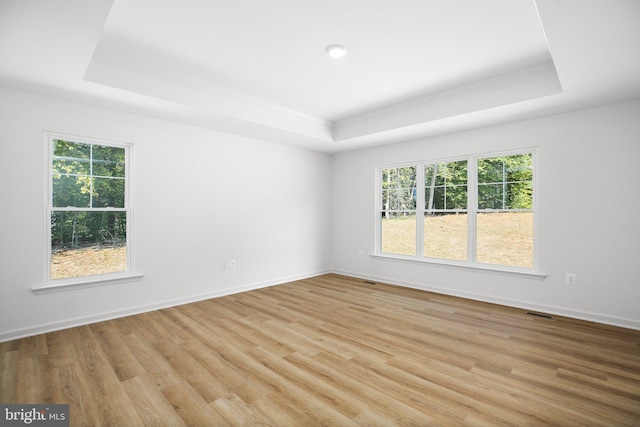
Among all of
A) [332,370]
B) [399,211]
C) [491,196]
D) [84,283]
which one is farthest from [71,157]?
[491,196]

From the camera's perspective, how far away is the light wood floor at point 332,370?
6.47 feet

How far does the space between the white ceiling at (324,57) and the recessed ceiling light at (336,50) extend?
0.20ft

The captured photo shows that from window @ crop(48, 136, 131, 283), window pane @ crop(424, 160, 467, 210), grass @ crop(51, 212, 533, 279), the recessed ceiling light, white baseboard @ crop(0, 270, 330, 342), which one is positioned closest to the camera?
the recessed ceiling light

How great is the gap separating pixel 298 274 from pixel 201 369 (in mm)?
3450

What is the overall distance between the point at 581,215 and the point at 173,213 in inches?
204

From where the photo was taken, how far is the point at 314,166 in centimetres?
622

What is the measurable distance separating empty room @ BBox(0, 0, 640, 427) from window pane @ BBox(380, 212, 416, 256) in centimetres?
4

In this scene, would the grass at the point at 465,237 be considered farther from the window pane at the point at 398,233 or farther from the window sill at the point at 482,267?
the window sill at the point at 482,267

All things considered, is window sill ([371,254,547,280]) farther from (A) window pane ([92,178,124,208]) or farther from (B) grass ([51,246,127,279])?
(A) window pane ([92,178,124,208])

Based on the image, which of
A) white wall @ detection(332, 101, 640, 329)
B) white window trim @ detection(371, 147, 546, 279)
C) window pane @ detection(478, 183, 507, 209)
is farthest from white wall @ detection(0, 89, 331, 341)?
window pane @ detection(478, 183, 507, 209)

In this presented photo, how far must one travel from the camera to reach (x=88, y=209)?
3.62 meters

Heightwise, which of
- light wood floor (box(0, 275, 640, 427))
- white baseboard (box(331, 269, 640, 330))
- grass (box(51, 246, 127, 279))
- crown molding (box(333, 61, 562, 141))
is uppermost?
crown molding (box(333, 61, 562, 141))

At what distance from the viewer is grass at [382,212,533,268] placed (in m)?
4.24

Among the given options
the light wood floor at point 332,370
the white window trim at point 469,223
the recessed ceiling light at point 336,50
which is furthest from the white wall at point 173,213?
the recessed ceiling light at point 336,50
